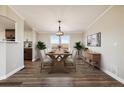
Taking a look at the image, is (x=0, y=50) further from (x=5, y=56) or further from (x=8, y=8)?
(x=8, y=8)

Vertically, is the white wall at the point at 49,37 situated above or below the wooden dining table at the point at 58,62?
above

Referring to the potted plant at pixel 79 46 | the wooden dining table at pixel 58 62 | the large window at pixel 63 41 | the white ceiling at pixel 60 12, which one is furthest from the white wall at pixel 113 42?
the large window at pixel 63 41

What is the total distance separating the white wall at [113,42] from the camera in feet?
12.5

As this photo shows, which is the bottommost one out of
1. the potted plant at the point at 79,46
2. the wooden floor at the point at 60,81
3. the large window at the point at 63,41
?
the wooden floor at the point at 60,81

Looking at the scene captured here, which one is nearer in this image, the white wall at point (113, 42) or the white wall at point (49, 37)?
the white wall at point (113, 42)

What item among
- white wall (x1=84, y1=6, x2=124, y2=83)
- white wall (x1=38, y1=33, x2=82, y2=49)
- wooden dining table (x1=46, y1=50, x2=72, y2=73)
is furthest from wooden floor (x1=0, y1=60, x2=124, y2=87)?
white wall (x1=38, y1=33, x2=82, y2=49)

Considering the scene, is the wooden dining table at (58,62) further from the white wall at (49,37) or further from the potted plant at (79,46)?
the white wall at (49,37)

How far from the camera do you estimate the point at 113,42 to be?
14.2 ft

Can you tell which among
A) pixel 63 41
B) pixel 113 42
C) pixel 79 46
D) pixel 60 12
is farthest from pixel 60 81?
pixel 63 41

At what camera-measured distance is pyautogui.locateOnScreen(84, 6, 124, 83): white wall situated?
3.81m

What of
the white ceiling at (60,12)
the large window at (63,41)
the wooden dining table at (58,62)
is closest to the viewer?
the white ceiling at (60,12)

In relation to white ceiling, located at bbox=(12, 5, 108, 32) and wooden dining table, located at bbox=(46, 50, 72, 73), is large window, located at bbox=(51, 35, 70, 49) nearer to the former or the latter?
white ceiling, located at bbox=(12, 5, 108, 32)
